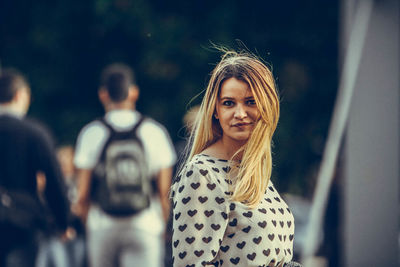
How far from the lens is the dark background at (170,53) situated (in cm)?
1214

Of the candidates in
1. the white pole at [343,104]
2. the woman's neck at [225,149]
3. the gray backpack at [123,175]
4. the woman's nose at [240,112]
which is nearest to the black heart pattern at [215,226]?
the woman's neck at [225,149]

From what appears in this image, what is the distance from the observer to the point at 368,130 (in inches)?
246

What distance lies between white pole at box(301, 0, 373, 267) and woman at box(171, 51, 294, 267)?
345 cm

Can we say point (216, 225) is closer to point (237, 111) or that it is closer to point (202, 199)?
point (202, 199)

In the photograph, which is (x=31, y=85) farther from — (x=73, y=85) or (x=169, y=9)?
(x=169, y=9)

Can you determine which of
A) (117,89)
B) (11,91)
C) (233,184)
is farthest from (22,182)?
(233,184)

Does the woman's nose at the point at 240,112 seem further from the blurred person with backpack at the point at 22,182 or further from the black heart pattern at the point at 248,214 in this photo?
the blurred person with backpack at the point at 22,182

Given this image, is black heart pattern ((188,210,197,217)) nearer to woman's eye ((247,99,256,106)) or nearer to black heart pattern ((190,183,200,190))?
black heart pattern ((190,183,200,190))

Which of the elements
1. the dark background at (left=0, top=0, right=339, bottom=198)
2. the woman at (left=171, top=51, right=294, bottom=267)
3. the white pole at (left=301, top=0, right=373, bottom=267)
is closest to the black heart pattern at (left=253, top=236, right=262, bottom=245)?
the woman at (left=171, top=51, right=294, bottom=267)

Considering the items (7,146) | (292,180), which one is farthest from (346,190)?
(292,180)

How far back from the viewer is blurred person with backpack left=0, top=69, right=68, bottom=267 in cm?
525

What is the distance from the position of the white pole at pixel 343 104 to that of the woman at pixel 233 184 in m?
3.45

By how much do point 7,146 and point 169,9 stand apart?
7538 mm

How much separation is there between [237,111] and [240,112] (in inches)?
0.4
